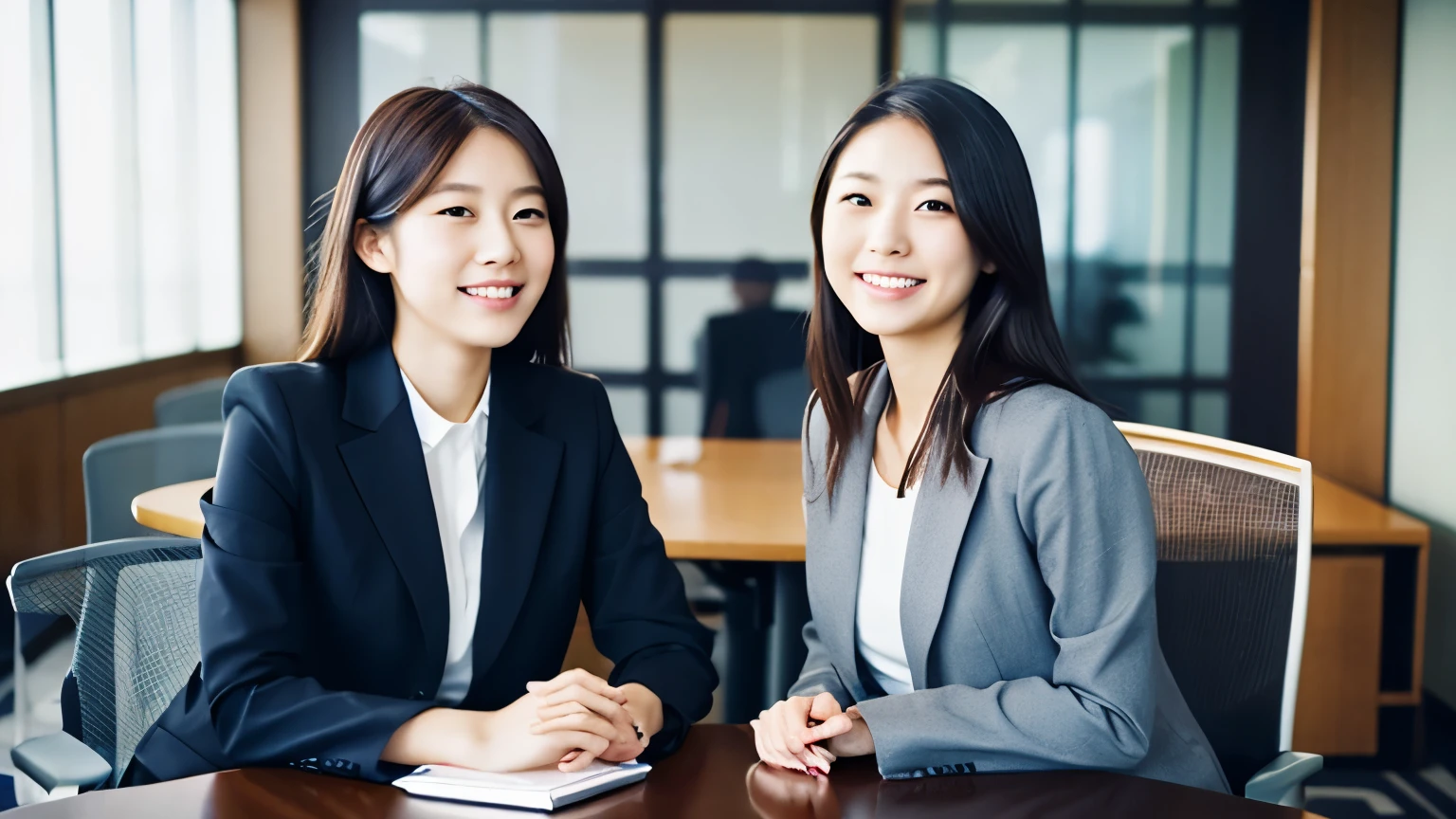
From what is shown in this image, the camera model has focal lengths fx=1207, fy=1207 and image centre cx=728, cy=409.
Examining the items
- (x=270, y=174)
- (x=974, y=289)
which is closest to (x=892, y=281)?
(x=974, y=289)

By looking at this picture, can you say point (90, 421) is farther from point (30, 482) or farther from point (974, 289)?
point (974, 289)

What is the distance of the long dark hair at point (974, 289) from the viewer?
1.35 meters

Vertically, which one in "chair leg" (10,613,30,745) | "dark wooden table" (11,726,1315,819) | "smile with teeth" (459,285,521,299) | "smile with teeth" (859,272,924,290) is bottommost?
"chair leg" (10,613,30,745)

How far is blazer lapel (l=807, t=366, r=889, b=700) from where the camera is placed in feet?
4.89

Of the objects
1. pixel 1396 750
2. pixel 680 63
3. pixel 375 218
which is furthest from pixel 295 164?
pixel 1396 750

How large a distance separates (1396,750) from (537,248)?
9.39ft

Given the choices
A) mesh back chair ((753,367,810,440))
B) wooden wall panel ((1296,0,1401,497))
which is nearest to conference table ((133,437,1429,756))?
wooden wall panel ((1296,0,1401,497))

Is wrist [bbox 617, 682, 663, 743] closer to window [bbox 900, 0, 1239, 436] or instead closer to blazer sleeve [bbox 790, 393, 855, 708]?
blazer sleeve [bbox 790, 393, 855, 708]

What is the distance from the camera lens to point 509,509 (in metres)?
1.45

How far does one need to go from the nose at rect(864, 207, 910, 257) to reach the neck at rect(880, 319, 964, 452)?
0.44 ft

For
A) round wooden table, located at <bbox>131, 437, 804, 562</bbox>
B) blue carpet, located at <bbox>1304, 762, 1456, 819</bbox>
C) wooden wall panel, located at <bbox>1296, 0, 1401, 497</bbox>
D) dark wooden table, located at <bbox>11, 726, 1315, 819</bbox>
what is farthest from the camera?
wooden wall panel, located at <bbox>1296, 0, 1401, 497</bbox>

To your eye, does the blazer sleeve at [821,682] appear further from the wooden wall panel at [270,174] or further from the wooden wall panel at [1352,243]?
the wooden wall panel at [270,174]

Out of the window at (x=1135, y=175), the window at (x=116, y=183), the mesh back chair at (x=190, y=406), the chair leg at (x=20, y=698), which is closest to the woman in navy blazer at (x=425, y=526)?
the chair leg at (x=20, y=698)

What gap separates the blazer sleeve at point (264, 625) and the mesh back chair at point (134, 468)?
142cm
